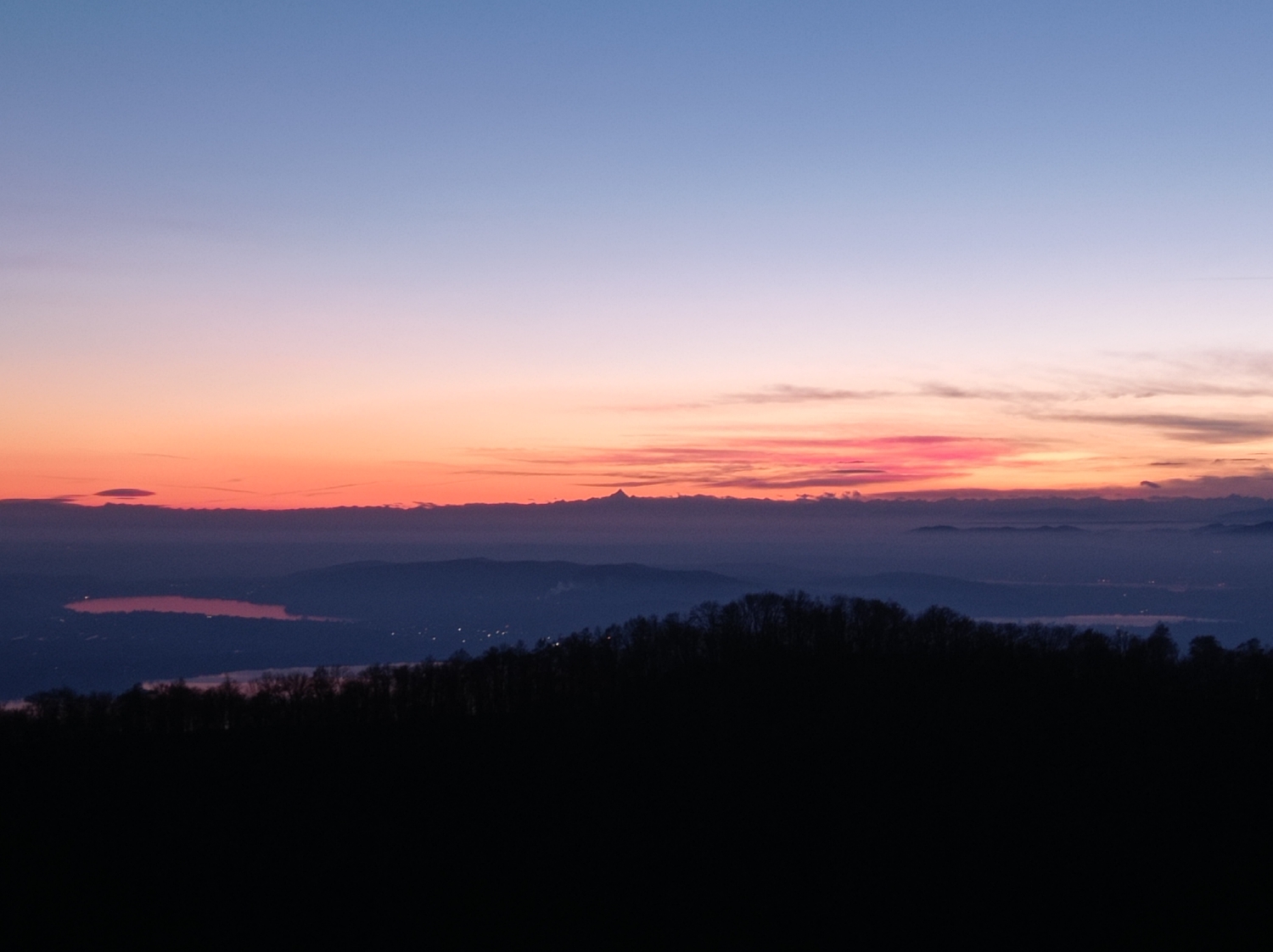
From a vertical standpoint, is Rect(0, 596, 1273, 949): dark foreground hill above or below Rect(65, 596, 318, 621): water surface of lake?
above

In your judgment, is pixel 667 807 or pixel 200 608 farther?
pixel 200 608

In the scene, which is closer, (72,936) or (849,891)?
(72,936)

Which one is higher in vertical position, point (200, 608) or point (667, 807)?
point (667, 807)

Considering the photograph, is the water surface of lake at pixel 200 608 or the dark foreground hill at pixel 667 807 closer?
the dark foreground hill at pixel 667 807

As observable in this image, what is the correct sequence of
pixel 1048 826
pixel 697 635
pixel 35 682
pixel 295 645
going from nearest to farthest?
pixel 1048 826
pixel 697 635
pixel 35 682
pixel 295 645

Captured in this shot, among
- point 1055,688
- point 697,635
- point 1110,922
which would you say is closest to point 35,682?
point 697,635

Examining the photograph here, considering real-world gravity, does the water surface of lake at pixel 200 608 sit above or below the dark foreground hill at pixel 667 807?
below

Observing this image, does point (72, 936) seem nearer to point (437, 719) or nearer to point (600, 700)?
point (437, 719)

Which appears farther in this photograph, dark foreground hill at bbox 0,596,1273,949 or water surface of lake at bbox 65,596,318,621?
water surface of lake at bbox 65,596,318,621
